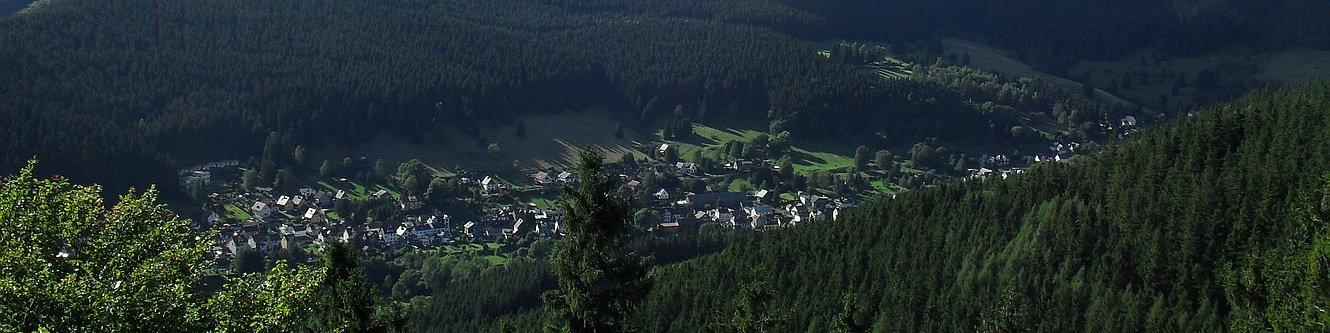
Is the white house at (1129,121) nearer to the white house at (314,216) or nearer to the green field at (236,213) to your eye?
the white house at (314,216)

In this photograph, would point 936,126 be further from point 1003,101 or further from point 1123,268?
point 1123,268

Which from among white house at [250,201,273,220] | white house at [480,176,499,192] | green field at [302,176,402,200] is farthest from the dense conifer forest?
white house at [250,201,273,220]

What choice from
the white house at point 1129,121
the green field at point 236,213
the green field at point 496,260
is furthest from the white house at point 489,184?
the white house at point 1129,121

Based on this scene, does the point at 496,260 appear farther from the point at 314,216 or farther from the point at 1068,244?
the point at 1068,244

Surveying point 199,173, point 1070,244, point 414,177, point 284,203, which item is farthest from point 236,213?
point 1070,244

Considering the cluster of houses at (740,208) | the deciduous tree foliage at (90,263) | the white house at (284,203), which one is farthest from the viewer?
the cluster of houses at (740,208)
